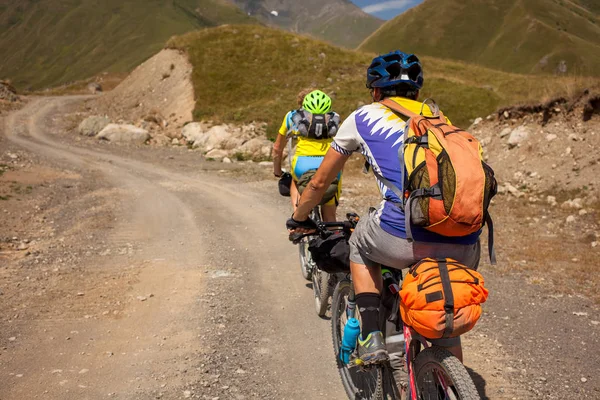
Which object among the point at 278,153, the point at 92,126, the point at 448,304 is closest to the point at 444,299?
the point at 448,304

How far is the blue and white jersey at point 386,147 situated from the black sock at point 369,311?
0.60 meters

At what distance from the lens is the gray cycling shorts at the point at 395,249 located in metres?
2.83

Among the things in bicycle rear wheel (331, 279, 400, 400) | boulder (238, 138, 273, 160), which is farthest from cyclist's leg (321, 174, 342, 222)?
boulder (238, 138, 273, 160)

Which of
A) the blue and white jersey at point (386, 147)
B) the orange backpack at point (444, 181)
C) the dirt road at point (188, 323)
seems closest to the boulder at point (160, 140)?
the dirt road at point (188, 323)

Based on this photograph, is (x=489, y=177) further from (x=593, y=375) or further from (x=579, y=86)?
(x=579, y=86)

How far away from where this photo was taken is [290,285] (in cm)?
708

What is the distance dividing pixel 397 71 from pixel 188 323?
4.02m

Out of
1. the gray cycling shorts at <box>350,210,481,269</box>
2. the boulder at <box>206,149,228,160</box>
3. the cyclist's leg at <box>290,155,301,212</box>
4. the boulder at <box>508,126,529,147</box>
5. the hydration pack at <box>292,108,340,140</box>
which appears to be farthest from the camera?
the boulder at <box>206,149,228,160</box>

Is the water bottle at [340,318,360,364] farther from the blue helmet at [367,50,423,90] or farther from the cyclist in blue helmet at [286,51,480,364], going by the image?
the blue helmet at [367,50,423,90]

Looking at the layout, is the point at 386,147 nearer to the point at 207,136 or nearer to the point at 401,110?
the point at 401,110

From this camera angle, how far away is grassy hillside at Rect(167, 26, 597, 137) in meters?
27.0

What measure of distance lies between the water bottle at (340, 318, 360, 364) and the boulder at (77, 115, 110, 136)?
2836cm

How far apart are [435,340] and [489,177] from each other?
1.02 m

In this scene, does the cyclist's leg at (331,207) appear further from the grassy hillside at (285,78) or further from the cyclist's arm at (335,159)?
the grassy hillside at (285,78)
